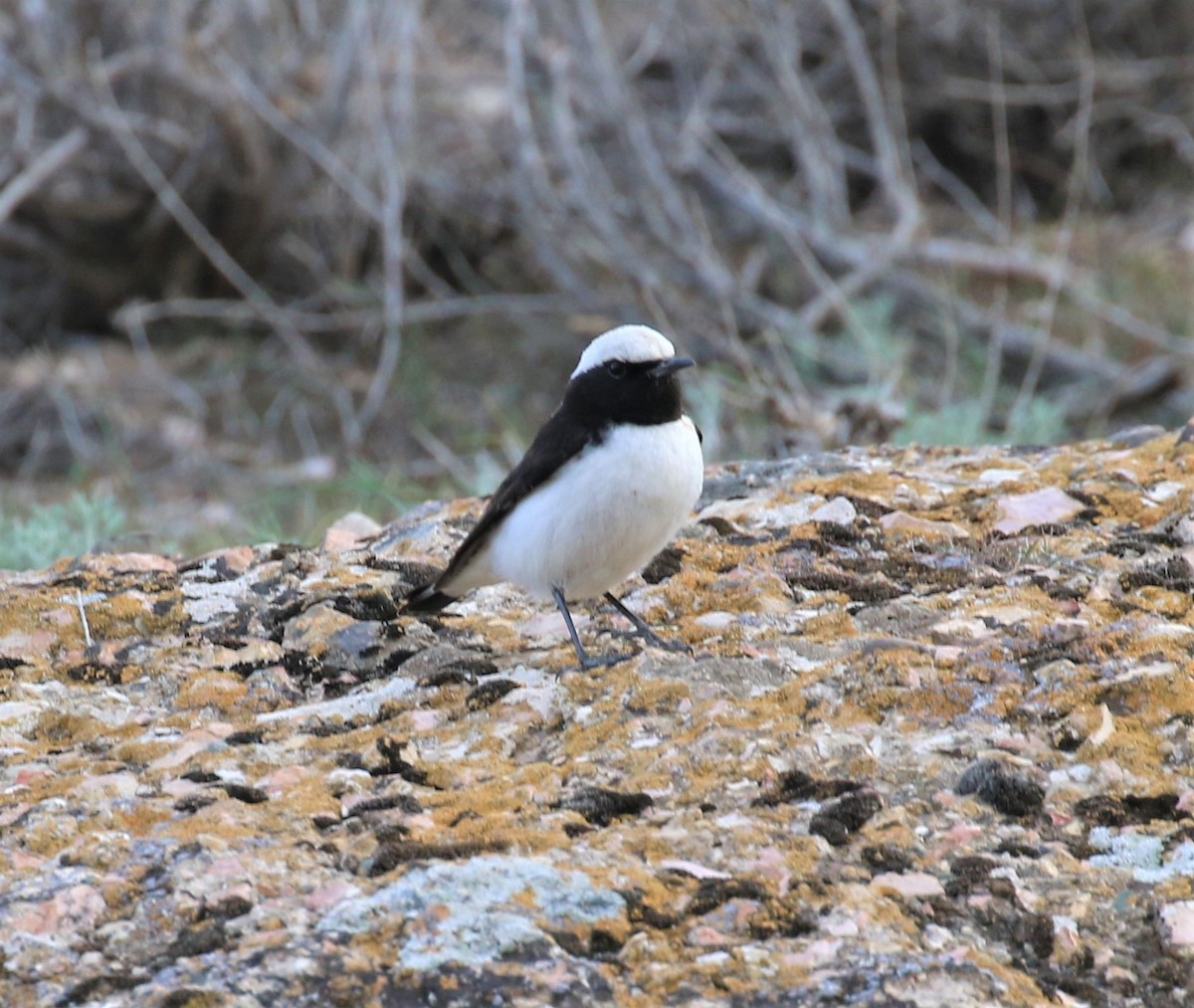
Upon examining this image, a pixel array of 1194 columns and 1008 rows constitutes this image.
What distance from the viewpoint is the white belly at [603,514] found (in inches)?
132

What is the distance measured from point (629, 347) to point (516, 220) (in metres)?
5.18

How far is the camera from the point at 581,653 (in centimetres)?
312

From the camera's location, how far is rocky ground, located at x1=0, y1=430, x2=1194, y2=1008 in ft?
6.59

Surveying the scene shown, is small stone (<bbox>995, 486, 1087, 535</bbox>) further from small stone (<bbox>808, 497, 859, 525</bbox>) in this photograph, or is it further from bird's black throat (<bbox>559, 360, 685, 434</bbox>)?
bird's black throat (<bbox>559, 360, 685, 434</bbox>)

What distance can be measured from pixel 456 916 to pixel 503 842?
0.22 m

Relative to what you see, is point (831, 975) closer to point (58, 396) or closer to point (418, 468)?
point (418, 468)

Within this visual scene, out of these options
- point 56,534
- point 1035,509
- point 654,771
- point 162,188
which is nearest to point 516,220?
point 162,188

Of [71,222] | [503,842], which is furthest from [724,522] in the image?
[71,222]

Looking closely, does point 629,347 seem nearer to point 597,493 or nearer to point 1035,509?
point 597,493

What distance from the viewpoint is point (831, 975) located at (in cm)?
196

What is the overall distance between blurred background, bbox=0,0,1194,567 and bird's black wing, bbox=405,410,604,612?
9.25 feet

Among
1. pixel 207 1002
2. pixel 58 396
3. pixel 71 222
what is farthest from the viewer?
pixel 71 222

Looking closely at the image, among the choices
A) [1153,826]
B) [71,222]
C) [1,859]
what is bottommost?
[1153,826]

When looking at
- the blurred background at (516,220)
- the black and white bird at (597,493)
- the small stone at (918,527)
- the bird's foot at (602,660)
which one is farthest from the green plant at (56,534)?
the small stone at (918,527)
